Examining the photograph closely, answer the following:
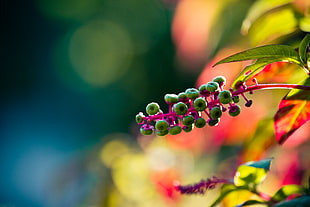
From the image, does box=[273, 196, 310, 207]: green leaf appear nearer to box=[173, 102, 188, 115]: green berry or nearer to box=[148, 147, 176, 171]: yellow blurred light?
box=[173, 102, 188, 115]: green berry

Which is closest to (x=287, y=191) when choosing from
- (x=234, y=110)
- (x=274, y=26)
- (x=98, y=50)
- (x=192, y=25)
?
(x=234, y=110)

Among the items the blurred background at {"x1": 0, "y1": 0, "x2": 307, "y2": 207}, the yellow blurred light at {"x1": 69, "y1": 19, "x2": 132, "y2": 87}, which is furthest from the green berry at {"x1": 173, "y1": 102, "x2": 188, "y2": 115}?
the yellow blurred light at {"x1": 69, "y1": 19, "x2": 132, "y2": 87}

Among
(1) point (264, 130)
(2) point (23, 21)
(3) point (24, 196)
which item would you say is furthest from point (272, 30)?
(2) point (23, 21)

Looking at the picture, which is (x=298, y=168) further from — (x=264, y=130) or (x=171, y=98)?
(x=171, y=98)

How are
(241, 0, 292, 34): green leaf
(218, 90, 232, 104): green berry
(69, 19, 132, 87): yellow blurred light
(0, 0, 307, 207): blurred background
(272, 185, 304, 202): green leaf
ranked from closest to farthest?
(218, 90, 232, 104): green berry
(272, 185, 304, 202): green leaf
(241, 0, 292, 34): green leaf
(0, 0, 307, 207): blurred background
(69, 19, 132, 87): yellow blurred light

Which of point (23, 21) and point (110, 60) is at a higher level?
point (23, 21)

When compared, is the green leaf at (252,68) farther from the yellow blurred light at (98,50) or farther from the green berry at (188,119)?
the yellow blurred light at (98,50)
